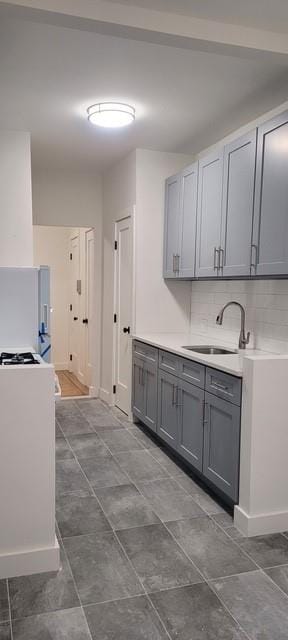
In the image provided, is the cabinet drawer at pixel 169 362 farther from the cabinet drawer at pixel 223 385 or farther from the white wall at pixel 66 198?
the white wall at pixel 66 198

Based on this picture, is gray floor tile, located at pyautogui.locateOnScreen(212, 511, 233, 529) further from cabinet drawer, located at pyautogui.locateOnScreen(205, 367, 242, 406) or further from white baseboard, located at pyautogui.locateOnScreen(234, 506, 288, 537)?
cabinet drawer, located at pyautogui.locateOnScreen(205, 367, 242, 406)

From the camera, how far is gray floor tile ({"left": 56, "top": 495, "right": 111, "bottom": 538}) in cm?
266

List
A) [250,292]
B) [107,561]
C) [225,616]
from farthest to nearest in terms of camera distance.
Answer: [250,292] < [107,561] < [225,616]

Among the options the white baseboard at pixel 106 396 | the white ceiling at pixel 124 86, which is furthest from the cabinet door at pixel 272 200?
the white baseboard at pixel 106 396

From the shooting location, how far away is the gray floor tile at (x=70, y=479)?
10.4 ft

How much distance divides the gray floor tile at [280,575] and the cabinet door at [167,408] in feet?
4.53

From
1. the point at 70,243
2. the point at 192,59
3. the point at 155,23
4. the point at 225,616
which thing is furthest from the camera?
the point at 70,243

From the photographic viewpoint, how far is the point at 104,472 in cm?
347

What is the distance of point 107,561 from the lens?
7.75 ft

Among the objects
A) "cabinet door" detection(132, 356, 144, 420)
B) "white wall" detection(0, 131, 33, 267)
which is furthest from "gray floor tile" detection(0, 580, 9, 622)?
"white wall" detection(0, 131, 33, 267)

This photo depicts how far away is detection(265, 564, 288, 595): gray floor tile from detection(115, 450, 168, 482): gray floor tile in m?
1.22

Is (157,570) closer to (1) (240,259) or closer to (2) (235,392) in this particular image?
(2) (235,392)

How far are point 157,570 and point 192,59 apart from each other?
2.65 metres

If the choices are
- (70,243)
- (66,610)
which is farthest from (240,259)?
(70,243)
